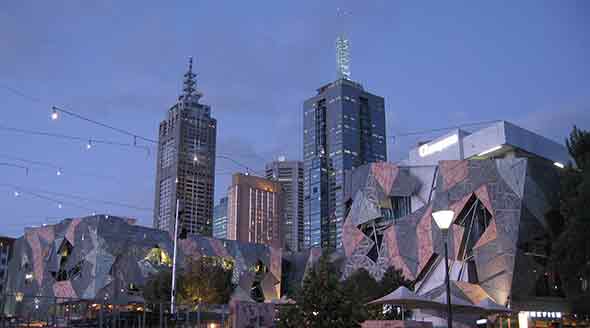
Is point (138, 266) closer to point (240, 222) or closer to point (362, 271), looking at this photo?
point (362, 271)

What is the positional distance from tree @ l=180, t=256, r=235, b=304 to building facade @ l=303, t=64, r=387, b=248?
11937 centimetres

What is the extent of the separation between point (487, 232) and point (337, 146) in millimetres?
139609

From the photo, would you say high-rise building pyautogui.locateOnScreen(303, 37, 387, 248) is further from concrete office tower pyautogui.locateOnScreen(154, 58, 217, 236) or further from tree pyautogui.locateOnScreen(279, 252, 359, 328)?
tree pyautogui.locateOnScreen(279, 252, 359, 328)

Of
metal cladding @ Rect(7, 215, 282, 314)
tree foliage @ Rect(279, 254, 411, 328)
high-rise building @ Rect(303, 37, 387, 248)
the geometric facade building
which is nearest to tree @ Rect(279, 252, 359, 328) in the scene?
tree foliage @ Rect(279, 254, 411, 328)

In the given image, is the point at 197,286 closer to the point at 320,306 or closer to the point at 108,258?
the point at 108,258

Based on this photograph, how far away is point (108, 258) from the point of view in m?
73.8

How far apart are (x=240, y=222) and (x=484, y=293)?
500ft

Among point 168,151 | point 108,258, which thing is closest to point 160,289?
point 108,258

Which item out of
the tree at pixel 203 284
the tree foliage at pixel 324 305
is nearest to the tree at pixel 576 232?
the tree at pixel 203 284

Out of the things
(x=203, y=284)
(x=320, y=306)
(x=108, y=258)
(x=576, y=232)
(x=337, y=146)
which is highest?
(x=337, y=146)

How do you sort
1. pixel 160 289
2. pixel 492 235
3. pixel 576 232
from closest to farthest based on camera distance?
pixel 576 232
pixel 492 235
pixel 160 289

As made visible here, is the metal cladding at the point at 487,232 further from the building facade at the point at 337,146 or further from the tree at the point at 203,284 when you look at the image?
the building facade at the point at 337,146

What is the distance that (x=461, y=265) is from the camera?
173 ft

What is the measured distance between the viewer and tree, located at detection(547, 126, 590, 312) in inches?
1761
